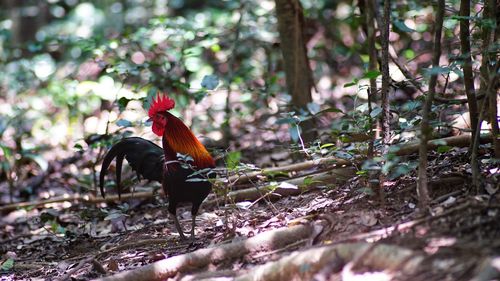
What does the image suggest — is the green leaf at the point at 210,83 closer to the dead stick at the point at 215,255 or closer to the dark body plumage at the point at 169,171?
the dark body plumage at the point at 169,171

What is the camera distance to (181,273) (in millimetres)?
3514

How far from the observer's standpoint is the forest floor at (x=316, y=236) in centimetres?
273

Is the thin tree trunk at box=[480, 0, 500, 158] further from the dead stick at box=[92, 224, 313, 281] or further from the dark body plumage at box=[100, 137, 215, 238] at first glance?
the dark body plumage at box=[100, 137, 215, 238]

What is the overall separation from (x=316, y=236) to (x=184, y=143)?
141 centimetres

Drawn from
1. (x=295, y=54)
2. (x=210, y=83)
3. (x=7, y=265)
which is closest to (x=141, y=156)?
(x=210, y=83)

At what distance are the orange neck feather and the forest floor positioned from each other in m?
0.44

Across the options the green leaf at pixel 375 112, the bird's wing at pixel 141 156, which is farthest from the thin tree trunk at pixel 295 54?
the green leaf at pixel 375 112

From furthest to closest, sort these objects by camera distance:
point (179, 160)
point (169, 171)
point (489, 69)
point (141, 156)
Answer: point (141, 156), point (169, 171), point (179, 160), point (489, 69)

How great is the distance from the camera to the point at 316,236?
347 centimetres

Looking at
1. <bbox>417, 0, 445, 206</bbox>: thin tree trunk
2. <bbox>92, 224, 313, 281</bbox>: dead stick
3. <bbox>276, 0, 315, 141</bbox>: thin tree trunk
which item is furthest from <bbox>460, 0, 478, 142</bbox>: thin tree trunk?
<bbox>276, 0, 315, 141</bbox>: thin tree trunk

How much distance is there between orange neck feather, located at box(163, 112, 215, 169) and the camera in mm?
4422

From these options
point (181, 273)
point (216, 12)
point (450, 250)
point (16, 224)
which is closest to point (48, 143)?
point (16, 224)

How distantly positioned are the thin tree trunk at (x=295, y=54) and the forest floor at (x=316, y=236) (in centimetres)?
89

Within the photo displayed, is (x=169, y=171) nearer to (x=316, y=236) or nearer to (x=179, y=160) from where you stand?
(x=179, y=160)
